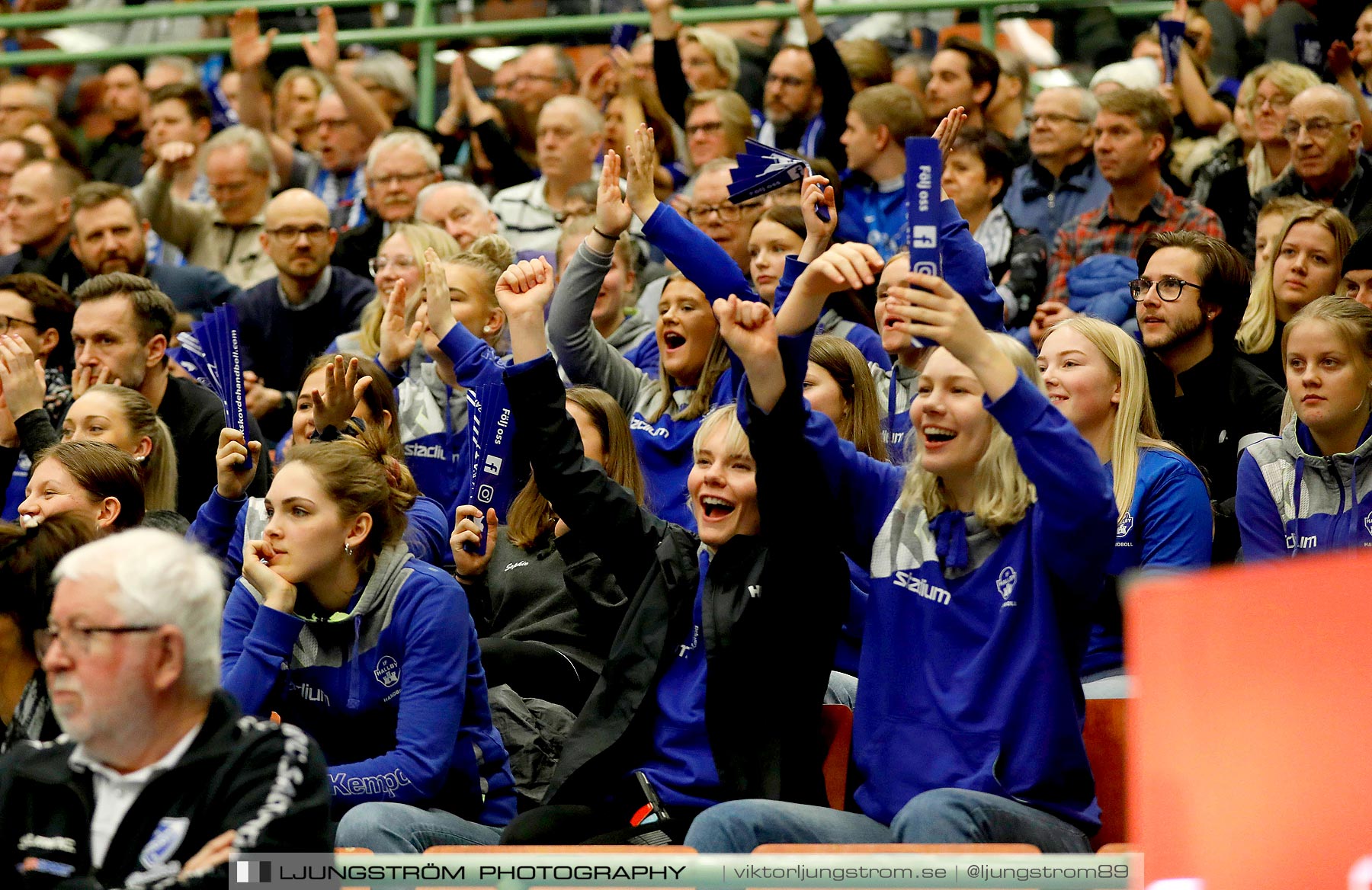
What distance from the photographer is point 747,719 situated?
12.2 feet

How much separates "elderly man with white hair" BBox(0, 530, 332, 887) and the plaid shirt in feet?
14.2

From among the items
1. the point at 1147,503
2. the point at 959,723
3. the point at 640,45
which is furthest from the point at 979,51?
the point at 959,723

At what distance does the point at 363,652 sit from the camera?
3902 mm

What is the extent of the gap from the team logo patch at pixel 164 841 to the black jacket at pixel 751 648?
1316mm

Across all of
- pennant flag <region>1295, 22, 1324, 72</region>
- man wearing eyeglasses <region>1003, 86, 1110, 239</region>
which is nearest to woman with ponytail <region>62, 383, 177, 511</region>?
man wearing eyeglasses <region>1003, 86, 1110, 239</region>

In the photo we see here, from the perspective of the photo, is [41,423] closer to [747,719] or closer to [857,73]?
[747,719]

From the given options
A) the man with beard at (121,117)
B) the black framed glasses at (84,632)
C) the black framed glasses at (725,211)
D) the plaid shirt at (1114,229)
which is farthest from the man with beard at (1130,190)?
the man with beard at (121,117)

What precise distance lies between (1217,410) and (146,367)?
355cm

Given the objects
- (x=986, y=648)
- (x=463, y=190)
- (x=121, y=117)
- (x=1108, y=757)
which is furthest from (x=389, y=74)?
(x=986, y=648)

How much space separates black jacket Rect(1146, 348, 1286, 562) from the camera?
5.12 metres

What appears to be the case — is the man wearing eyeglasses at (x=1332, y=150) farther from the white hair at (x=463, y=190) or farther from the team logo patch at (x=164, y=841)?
the team logo patch at (x=164, y=841)

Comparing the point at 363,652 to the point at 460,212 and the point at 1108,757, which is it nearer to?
the point at 1108,757

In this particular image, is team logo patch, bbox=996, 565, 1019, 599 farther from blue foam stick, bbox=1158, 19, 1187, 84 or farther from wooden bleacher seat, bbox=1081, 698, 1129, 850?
blue foam stick, bbox=1158, 19, 1187, 84

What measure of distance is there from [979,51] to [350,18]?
16.7ft
